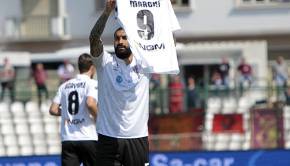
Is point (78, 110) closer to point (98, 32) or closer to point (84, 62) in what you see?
point (84, 62)

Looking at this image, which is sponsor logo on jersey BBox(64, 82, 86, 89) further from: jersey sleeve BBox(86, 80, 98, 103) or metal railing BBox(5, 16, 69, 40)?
metal railing BBox(5, 16, 69, 40)

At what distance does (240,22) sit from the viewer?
2648 cm

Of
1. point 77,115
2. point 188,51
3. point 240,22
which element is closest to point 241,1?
point 240,22

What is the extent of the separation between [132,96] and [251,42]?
19996mm

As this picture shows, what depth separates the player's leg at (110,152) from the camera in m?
5.48

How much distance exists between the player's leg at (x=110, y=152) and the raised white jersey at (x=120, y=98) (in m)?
0.06

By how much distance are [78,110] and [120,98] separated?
150cm

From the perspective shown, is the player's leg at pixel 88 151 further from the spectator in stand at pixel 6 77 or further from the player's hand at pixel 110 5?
the spectator in stand at pixel 6 77

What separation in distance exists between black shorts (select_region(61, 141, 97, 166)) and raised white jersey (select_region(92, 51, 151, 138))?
1390 mm

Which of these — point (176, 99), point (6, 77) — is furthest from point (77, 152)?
point (6, 77)

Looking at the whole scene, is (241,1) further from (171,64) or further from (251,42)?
(171,64)

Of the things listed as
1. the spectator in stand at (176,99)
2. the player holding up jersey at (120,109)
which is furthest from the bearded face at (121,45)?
the spectator in stand at (176,99)

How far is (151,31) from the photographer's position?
533 cm

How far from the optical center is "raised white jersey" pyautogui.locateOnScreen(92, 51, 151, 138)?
548cm
